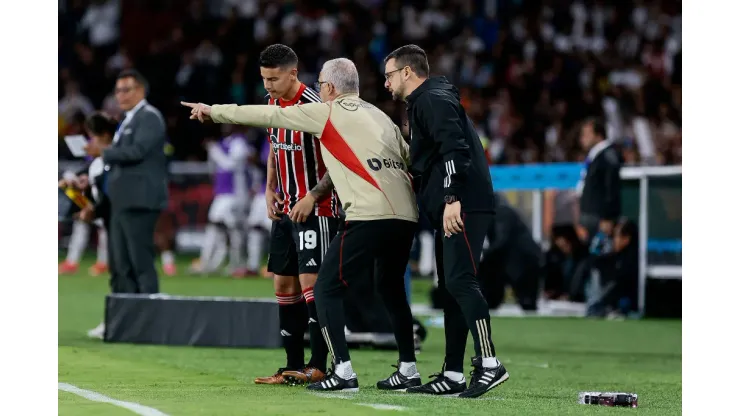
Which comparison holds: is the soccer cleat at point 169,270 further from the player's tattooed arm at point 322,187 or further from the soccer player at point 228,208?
the player's tattooed arm at point 322,187

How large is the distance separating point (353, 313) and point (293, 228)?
2.78 metres

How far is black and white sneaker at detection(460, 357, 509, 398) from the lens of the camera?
762 cm

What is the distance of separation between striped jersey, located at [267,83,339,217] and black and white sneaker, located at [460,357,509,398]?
1386mm

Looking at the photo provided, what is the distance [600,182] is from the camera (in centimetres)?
1473

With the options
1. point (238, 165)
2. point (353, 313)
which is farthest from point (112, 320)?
point (238, 165)

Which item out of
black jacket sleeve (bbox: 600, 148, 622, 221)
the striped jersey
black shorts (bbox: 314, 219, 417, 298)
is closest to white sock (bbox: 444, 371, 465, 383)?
black shorts (bbox: 314, 219, 417, 298)

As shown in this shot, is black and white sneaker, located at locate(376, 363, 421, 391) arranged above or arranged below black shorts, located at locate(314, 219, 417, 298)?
below

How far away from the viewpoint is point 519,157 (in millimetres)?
24594

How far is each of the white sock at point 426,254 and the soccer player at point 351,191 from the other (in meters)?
12.2

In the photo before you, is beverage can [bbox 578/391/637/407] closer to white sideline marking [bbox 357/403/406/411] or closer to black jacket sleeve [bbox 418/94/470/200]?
white sideline marking [bbox 357/403/406/411]

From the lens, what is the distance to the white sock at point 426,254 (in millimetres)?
20203

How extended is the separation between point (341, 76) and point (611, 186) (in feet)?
24.1

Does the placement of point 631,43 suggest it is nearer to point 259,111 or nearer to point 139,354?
point 139,354
